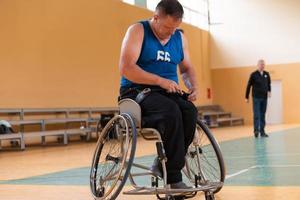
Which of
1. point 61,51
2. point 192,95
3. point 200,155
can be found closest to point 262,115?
point 61,51

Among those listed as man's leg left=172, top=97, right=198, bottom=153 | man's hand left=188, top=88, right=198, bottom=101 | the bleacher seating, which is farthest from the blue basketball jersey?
the bleacher seating

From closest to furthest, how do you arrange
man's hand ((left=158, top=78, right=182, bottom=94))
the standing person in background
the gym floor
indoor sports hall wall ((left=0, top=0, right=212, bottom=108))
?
man's hand ((left=158, top=78, right=182, bottom=94)) → the gym floor → the standing person in background → indoor sports hall wall ((left=0, top=0, right=212, bottom=108))

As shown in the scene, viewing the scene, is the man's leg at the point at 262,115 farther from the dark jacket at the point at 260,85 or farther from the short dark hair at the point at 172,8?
the short dark hair at the point at 172,8

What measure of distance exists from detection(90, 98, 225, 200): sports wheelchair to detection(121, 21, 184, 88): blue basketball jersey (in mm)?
207

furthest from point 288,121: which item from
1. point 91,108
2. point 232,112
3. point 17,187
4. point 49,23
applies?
A: point 17,187

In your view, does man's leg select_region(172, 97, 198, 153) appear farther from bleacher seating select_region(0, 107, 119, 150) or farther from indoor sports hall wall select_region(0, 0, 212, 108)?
indoor sports hall wall select_region(0, 0, 212, 108)

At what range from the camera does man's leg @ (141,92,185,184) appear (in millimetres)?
2439

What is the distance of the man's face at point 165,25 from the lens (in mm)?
2538

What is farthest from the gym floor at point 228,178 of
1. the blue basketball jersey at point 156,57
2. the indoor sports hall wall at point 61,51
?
the indoor sports hall wall at point 61,51

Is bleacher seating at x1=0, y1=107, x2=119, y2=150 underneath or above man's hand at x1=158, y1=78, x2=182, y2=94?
underneath

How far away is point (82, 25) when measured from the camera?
37.2 feet

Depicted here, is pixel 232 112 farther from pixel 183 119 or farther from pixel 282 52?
pixel 183 119

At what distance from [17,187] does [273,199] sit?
197 centimetres

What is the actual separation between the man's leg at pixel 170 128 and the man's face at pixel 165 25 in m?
0.36
